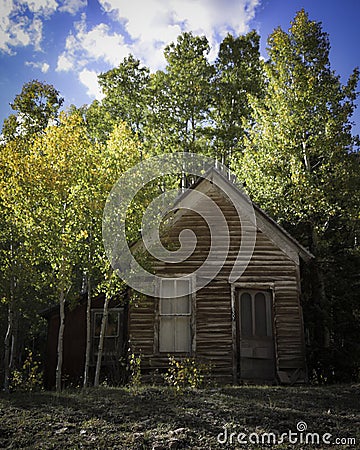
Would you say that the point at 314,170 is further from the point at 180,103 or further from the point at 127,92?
the point at 127,92

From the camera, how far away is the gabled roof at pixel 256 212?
12.6 m

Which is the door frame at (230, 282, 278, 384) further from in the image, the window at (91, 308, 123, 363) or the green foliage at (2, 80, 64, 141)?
the green foliage at (2, 80, 64, 141)

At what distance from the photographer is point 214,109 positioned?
2319cm

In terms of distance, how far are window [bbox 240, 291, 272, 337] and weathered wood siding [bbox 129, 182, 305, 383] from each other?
40cm

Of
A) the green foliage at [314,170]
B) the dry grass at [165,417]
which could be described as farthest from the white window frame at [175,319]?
the green foliage at [314,170]

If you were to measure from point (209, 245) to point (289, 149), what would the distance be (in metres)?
5.71

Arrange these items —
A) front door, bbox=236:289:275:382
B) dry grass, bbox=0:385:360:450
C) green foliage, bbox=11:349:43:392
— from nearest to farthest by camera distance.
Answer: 1. dry grass, bbox=0:385:360:450
2. green foliage, bbox=11:349:43:392
3. front door, bbox=236:289:275:382

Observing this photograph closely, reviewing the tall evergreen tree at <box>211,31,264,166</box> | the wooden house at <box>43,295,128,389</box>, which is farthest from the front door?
the tall evergreen tree at <box>211,31,264,166</box>

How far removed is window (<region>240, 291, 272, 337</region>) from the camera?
12525 mm

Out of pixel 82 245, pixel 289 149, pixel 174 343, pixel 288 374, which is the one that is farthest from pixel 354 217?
pixel 82 245

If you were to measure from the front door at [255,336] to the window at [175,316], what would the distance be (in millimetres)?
1494

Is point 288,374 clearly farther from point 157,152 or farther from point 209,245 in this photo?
point 157,152

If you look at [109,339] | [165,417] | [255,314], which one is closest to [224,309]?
[255,314]

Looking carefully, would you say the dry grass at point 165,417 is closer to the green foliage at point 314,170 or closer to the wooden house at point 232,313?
the wooden house at point 232,313
